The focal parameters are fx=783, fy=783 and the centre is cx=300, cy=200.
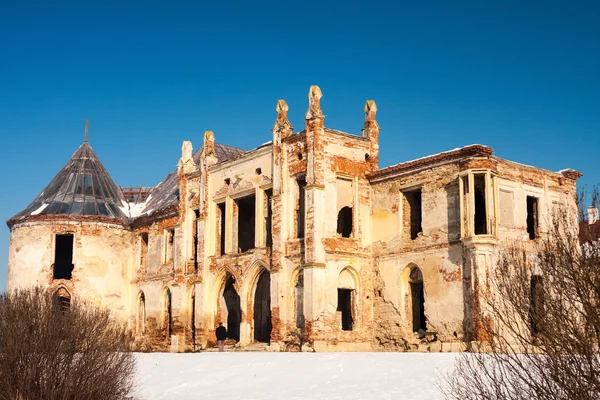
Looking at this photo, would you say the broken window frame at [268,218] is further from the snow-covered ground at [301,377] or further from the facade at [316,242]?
the snow-covered ground at [301,377]

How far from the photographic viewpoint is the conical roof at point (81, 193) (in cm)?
3841

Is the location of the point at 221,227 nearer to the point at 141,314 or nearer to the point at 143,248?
the point at 143,248

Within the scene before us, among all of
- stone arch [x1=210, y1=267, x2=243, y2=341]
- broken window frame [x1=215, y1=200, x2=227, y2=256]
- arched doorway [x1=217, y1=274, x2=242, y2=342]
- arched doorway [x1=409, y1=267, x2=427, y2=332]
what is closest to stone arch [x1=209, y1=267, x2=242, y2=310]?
stone arch [x1=210, y1=267, x2=243, y2=341]

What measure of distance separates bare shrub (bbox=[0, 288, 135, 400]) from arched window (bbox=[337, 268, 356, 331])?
44.4ft

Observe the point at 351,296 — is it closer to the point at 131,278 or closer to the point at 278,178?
the point at 278,178

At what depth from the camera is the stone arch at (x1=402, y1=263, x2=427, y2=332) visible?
90.9 feet

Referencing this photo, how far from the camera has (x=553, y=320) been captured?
921cm

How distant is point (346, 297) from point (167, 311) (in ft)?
34.8

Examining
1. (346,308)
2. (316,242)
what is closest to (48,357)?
(316,242)

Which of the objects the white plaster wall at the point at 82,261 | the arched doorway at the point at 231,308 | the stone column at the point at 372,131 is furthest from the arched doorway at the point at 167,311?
the stone column at the point at 372,131

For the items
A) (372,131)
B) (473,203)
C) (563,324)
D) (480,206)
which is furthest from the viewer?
(372,131)

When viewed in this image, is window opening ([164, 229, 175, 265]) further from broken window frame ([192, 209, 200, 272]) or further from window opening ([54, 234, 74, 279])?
→ window opening ([54, 234, 74, 279])

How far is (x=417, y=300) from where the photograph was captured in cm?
2833

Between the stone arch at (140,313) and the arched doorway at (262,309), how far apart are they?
734 cm
